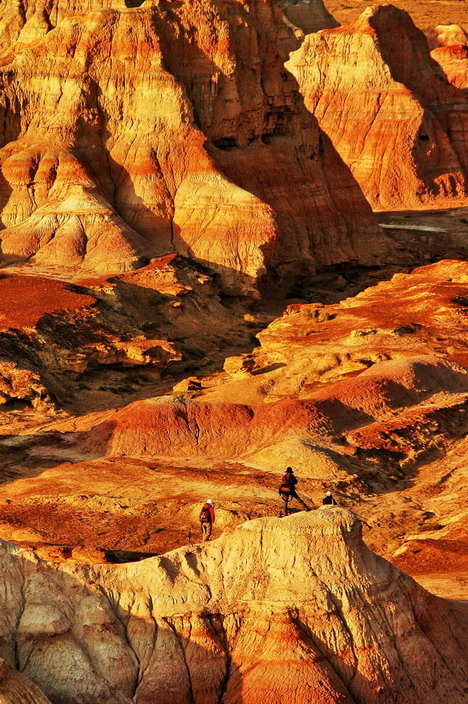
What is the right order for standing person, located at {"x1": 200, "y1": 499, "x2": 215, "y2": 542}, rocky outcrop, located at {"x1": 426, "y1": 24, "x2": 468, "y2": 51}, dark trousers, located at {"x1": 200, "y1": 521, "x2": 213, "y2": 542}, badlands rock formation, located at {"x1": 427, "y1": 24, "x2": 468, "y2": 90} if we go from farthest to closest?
rocky outcrop, located at {"x1": 426, "y1": 24, "x2": 468, "y2": 51} < badlands rock formation, located at {"x1": 427, "y1": 24, "x2": 468, "y2": 90} < dark trousers, located at {"x1": 200, "y1": 521, "x2": 213, "y2": 542} < standing person, located at {"x1": 200, "y1": 499, "x2": 215, "y2": 542}

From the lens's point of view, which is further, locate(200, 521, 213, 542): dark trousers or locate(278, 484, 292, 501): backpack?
locate(278, 484, 292, 501): backpack

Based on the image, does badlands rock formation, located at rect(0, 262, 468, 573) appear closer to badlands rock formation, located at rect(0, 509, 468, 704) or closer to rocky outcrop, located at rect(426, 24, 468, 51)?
badlands rock formation, located at rect(0, 509, 468, 704)

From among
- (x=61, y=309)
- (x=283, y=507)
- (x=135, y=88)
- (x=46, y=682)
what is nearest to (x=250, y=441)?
(x=283, y=507)

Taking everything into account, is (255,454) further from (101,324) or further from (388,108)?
(388,108)

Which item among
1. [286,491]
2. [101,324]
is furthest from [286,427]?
[101,324]

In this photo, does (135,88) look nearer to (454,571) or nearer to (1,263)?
(1,263)

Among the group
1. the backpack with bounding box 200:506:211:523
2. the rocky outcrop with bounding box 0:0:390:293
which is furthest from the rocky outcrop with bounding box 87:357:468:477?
the rocky outcrop with bounding box 0:0:390:293

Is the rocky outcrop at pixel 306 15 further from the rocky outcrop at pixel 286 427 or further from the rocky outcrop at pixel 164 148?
the rocky outcrop at pixel 286 427
